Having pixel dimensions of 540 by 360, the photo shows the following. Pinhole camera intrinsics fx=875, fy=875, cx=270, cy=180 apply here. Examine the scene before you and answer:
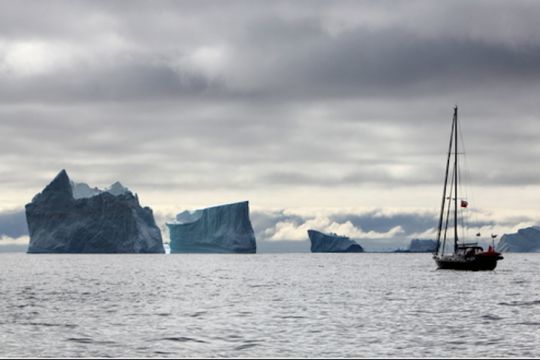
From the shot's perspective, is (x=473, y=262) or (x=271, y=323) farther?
(x=473, y=262)

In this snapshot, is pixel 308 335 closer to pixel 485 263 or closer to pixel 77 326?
pixel 77 326

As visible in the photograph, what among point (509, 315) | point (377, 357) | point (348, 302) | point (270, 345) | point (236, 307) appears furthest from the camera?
point (348, 302)

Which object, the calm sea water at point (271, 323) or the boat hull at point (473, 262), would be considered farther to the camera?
the boat hull at point (473, 262)

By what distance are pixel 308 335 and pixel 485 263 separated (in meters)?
72.8

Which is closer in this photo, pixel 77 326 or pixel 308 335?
pixel 308 335

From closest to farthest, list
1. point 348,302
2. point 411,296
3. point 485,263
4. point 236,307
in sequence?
point 236,307 → point 348,302 → point 411,296 → point 485,263

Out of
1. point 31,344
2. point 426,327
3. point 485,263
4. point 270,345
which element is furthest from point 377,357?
point 485,263

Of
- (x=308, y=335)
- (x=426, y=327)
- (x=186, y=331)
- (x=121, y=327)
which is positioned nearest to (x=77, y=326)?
(x=121, y=327)

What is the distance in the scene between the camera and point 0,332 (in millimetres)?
42094

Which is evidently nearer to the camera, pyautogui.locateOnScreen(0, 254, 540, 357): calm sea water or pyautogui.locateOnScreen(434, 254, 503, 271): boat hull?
pyautogui.locateOnScreen(0, 254, 540, 357): calm sea water

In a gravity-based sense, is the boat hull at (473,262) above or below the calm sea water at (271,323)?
above

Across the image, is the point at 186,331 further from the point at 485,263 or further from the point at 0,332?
the point at 485,263

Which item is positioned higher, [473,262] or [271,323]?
[473,262]

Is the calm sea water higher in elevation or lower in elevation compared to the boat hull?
lower
